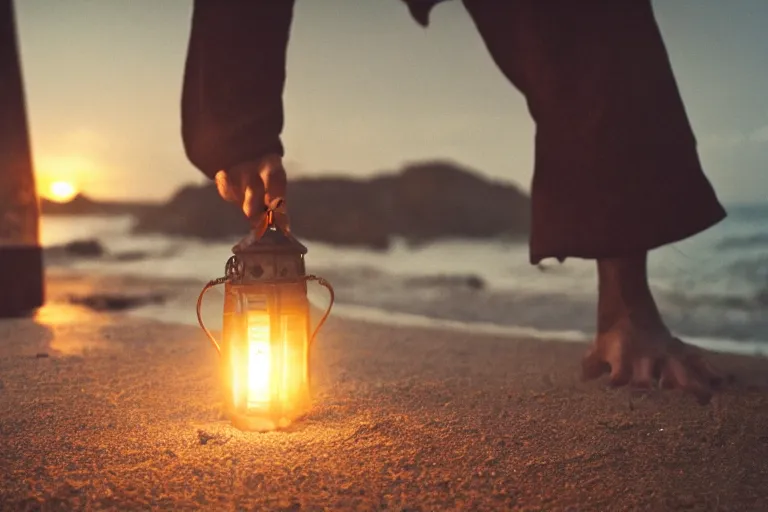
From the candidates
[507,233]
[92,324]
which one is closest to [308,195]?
[507,233]

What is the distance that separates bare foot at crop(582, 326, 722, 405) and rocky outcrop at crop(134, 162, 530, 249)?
4.28m

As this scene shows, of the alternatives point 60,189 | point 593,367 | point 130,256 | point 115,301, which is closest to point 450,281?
point 115,301

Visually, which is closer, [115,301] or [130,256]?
[115,301]

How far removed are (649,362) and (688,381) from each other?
0.44 ft

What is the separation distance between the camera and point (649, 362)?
6.94 ft

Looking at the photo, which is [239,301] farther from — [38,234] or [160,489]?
[38,234]

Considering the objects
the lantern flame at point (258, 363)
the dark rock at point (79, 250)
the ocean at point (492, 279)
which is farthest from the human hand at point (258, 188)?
the dark rock at point (79, 250)

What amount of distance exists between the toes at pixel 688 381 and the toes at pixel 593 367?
23cm

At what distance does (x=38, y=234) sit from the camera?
3.78 meters

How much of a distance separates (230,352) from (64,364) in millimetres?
885

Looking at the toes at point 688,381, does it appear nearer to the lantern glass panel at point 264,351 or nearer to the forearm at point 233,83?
the lantern glass panel at point 264,351

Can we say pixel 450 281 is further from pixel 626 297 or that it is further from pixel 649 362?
pixel 649 362

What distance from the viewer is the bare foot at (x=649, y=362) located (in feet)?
6.71

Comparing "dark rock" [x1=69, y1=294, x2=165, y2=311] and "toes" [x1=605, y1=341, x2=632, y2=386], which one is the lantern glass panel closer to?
"toes" [x1=605, y1=341, x2=632, y2=386]
